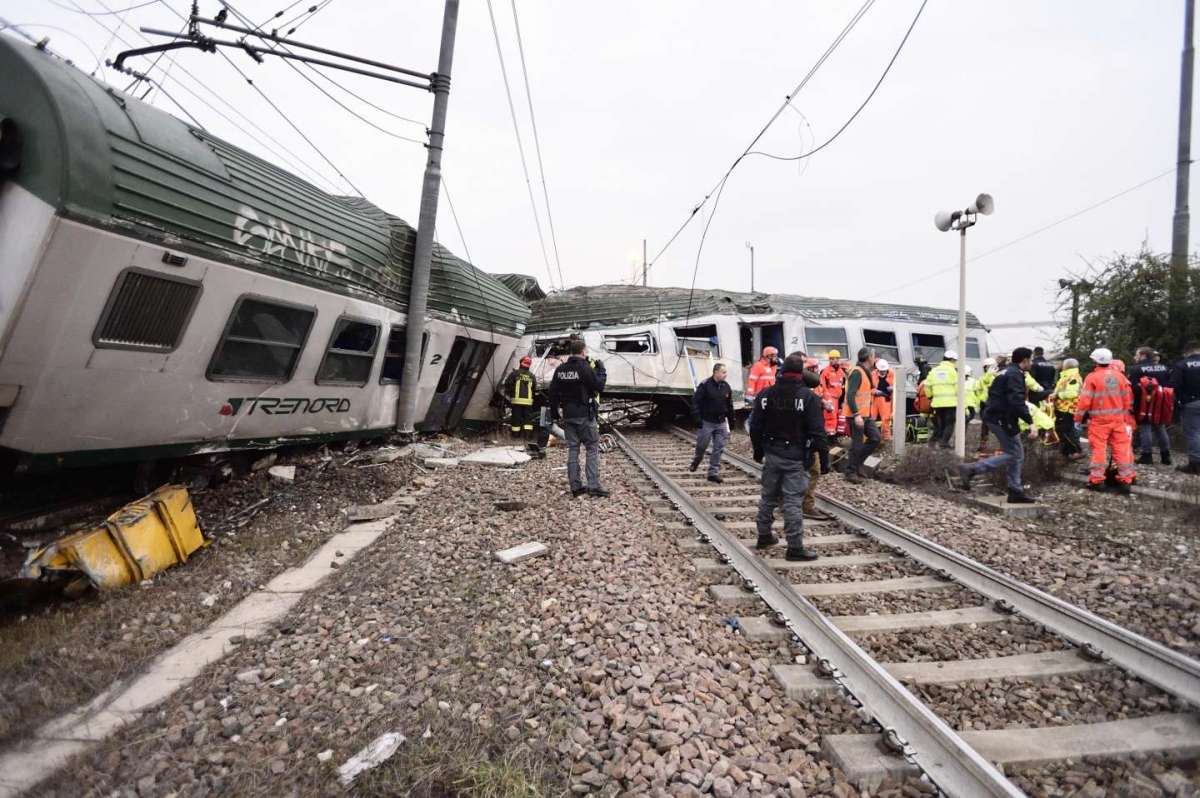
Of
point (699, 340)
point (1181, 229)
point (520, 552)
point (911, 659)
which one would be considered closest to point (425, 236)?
point (520, 552)

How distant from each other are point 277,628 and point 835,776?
3379 mm

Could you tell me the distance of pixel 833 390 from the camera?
28.6ft

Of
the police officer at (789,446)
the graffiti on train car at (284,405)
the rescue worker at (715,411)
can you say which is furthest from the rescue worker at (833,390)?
the graffiti on train car at (284,405)

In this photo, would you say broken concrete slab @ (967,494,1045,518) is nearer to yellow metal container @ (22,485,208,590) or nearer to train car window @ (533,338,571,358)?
yellow metal container @ (22,485,208,590)

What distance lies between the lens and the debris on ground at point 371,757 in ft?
7.59

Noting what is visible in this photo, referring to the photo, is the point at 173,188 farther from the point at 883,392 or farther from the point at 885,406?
the point at 885,406

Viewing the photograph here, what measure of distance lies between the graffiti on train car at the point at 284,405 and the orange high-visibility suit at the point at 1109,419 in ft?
30.3

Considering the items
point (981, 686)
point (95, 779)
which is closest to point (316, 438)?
point (95, 779)

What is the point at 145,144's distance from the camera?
Answer: 15.7 ft

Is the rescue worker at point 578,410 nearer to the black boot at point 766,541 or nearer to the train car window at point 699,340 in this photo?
the black boot at point 766,541

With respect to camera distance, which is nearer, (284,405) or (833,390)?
(284,405)

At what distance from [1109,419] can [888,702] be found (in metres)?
6.28

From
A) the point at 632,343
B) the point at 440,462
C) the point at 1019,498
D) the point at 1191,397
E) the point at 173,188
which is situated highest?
the point at 173,188

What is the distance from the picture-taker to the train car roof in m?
13.9
